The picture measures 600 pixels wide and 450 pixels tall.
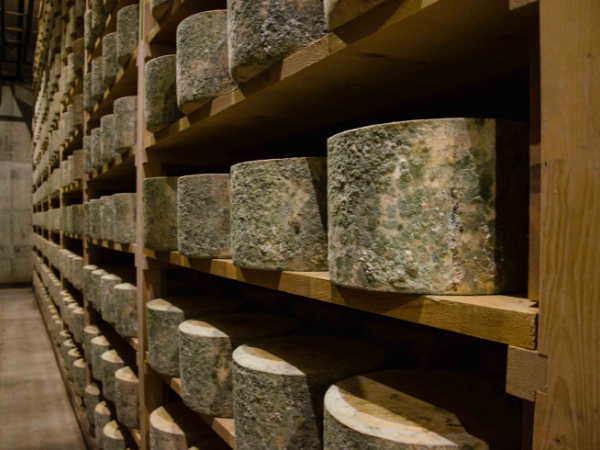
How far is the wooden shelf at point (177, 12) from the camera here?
2031 mm

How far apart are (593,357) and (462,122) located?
385 millimetres

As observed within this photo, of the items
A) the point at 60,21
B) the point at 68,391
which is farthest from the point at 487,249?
the point at 60,21

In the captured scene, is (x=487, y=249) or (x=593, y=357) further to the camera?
(x=487, y=249)

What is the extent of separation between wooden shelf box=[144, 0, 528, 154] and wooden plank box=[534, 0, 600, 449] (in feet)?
0.68

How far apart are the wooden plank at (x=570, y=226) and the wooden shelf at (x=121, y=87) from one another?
7.95 ft

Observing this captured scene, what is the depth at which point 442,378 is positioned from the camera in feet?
4.09

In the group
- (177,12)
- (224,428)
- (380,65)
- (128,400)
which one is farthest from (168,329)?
(380,65)

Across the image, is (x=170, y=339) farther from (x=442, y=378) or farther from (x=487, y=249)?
(x=487, y=249)

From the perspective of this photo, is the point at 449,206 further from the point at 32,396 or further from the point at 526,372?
the point at 32,396

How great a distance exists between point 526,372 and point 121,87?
300cm

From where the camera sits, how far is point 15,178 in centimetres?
1065

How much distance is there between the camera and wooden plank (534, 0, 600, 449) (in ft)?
1.97

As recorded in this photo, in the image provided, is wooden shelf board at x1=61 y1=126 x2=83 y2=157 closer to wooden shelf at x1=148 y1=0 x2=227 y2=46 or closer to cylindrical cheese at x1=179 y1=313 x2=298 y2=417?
wooden shelf at x1=148 y1=0 x2=227 y2=46

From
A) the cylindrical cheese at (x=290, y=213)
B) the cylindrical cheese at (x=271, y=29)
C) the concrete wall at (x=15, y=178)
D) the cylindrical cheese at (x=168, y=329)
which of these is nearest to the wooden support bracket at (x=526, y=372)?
the cylindrical cheese at (x=290, y=213)
